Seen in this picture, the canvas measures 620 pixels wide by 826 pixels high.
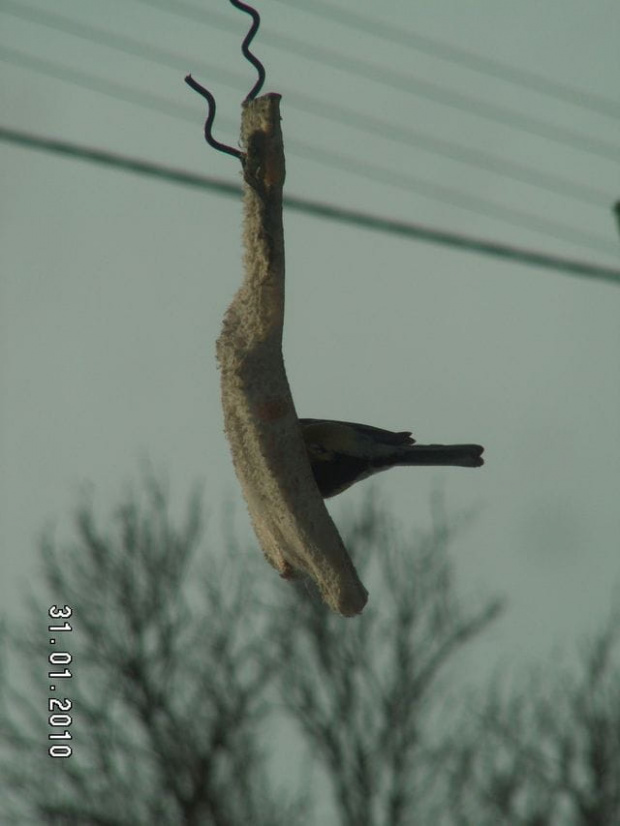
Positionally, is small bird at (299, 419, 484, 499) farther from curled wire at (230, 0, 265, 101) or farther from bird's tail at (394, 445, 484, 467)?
curled wire at (230, 0, 265, 101)

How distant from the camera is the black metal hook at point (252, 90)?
2.39m

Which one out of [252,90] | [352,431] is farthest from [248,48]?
[352,431]

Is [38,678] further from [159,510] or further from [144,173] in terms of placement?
[144,173]

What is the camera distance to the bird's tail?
2451 millimetres

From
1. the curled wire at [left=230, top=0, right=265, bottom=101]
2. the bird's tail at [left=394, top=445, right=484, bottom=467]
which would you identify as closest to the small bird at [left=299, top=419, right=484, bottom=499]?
the bird's tail at [left=394, top=445, right=484, bottom=467]

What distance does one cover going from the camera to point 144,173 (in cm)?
417

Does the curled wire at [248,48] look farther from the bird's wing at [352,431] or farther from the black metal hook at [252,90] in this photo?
the bird's wing at [352,431]

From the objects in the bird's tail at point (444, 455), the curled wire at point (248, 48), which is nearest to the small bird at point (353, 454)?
the bird's tail at point (444, 455)

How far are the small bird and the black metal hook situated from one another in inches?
17.8

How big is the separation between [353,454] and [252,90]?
1.91ft

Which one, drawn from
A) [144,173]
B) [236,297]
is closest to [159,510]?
[144,173]

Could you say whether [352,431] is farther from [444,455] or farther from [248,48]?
[248,48]

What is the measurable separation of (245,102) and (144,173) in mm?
1796

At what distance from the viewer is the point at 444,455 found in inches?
97.0
